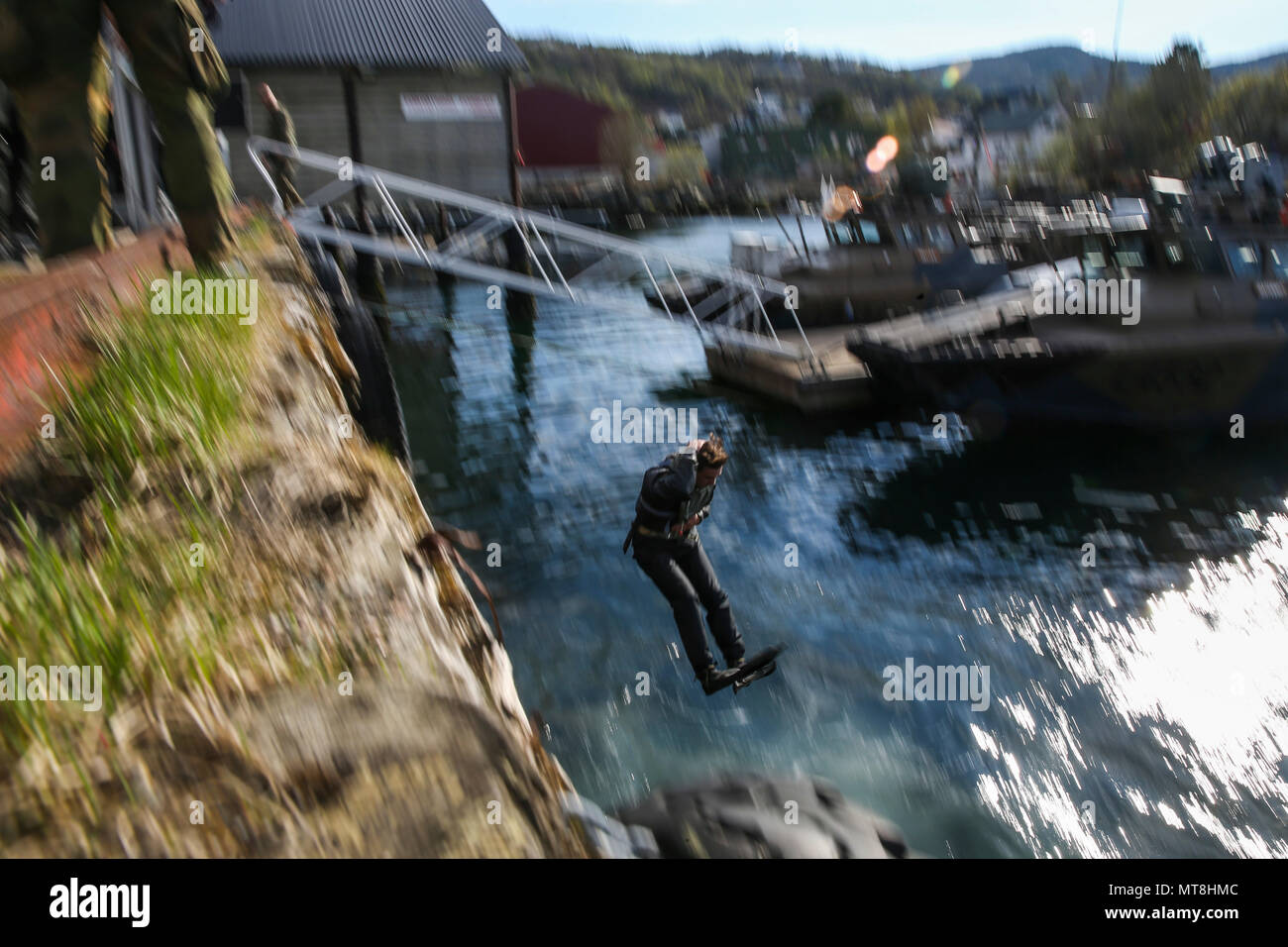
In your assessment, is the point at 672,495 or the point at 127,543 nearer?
the point at 127,543

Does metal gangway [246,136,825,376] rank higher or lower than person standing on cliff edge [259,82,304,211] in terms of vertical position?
lower

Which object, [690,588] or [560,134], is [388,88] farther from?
[560,134]

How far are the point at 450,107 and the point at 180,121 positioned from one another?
20545 mm

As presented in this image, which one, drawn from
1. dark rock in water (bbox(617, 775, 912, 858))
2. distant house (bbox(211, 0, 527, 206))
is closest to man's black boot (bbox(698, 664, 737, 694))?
dark rock in water (bbox(617, 775, 912, 858))

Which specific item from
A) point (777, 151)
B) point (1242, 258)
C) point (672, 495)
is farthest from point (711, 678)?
point (777, 151)

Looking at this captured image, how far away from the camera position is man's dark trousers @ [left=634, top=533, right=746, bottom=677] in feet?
18.9

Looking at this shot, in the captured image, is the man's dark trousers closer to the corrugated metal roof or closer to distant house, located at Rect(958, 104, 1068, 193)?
the corrugated metal roof

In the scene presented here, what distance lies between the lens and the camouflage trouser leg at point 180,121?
4066mm

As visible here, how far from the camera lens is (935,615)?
27.6 ft

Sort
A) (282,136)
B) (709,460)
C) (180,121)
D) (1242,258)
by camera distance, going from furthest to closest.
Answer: (282,136) → (1242,258) → (709,460) → (180,121)

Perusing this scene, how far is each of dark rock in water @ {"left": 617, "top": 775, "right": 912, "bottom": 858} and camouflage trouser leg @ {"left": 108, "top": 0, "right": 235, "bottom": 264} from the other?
3487mm

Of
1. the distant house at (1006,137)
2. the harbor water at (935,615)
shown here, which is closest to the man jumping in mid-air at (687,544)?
the harbor water at (935,615)
